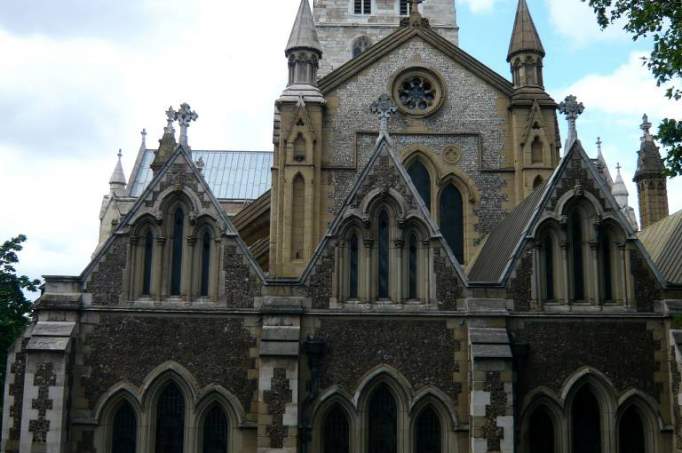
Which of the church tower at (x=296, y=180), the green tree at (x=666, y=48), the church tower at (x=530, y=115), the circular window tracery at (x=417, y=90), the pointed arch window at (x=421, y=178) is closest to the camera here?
the green tree at (x=666, y=48)

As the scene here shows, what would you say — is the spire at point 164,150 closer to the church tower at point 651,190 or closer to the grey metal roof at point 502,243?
the grey metal roof at point 502,243

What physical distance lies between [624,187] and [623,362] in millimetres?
32849

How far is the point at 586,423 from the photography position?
17531 millimetres

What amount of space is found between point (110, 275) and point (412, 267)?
644 cm

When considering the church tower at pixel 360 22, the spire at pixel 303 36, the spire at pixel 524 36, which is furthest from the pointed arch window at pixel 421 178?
the church tower at pixel 360 22

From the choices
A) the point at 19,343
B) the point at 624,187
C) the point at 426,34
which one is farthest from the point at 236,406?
the point at 624,187

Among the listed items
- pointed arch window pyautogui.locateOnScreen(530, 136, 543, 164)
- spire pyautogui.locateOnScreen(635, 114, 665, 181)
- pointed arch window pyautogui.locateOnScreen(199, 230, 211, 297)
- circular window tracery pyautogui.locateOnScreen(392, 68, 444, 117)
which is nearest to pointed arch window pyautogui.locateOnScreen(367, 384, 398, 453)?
pointed arch window pyautogui.locateOnScreen(199, 230, 211, 297)

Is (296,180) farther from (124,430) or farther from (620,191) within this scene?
(620,191)

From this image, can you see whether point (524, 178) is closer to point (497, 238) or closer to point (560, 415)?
point (497, 238)

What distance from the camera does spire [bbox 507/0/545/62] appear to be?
26359 millimetres

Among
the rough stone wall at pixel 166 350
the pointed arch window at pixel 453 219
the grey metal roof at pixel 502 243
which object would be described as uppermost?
the pointed arch window at pixel 453 219

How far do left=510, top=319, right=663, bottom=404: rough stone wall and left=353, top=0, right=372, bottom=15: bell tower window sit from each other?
35.8m

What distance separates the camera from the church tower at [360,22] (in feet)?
161

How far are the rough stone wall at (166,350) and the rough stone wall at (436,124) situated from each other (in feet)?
25.0
